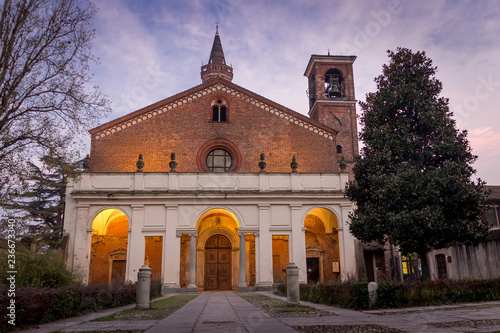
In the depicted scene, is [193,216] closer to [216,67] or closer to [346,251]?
[346,251]

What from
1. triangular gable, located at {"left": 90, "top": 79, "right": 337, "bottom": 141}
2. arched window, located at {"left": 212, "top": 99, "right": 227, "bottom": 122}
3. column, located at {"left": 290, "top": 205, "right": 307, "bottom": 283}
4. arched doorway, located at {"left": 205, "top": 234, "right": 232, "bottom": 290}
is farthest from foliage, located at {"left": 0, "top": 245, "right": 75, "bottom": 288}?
arched window, located at {"left": 212, "top": 99, "right": 227, "bottom": 122}

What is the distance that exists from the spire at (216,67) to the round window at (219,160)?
2640 cm

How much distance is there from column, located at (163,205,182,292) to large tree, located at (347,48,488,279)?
9.31m

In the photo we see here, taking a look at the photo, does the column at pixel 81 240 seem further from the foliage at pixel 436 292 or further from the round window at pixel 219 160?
the foliage at pixel 436 292

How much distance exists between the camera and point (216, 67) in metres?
49.5

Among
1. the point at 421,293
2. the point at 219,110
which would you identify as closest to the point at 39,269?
the point at 421,293

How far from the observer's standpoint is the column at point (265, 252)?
1988 centimetres

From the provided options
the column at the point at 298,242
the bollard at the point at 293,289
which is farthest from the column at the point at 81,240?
the bollard at the point at 293,289

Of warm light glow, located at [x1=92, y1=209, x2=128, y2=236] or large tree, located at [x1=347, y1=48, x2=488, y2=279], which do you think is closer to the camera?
large tree, located at [x1=347, y1=48, x2=488, y2=279]

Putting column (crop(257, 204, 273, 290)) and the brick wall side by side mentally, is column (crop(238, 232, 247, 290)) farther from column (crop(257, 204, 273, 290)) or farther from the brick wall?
the brick wall

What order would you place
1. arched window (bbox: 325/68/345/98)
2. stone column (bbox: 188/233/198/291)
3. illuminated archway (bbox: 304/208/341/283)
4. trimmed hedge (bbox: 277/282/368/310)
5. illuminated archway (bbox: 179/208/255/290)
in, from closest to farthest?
trimmed hedge (bbox: 277/282/368/310), stone column (bbox: 188/233/198/291), illuminated archway (bbox: 179/208/255/290), illuminated archway (bbox: 304/208/341/283), arched window (bbox: 325/68/345/98)

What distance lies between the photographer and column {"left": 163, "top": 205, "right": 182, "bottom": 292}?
19484 mm

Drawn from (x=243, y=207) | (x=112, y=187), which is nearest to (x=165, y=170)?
(x=112, y=187)

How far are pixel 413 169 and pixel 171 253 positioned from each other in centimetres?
1229
